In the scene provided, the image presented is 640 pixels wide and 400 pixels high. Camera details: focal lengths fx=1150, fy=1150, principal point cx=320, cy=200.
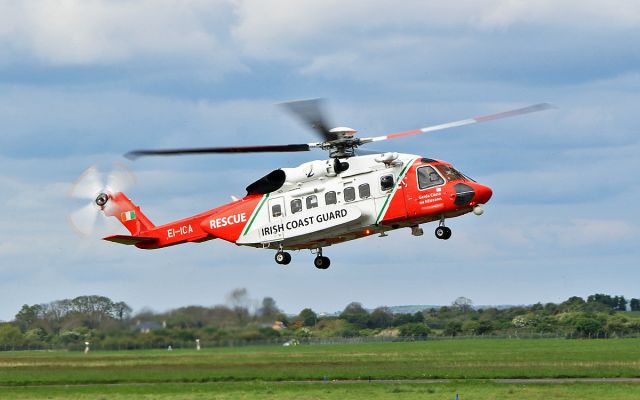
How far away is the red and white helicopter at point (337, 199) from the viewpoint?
39094 mm

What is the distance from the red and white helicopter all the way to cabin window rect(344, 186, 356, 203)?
4 cm

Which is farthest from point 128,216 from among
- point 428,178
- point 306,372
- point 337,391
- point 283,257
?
point 306,372

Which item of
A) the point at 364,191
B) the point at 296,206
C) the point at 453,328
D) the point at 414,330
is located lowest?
the point at 414,330

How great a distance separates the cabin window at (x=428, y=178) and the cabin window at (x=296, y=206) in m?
4.63

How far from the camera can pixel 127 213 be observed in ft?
155

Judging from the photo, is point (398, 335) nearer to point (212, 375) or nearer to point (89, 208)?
point (212, 375)

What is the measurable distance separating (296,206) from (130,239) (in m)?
7.59

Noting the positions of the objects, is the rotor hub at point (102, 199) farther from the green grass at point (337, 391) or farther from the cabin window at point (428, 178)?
the cabin window at point (428, 178)

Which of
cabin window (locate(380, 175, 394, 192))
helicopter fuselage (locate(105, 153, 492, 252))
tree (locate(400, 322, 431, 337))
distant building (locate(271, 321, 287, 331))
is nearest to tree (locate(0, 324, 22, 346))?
distant building (locate(271, 321, 287, 331))

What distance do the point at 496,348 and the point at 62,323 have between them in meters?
40.8

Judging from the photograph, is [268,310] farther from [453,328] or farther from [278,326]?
[453,328]

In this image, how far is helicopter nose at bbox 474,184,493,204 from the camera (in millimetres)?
38625

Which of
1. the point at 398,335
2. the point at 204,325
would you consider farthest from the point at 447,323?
the point at 204,325

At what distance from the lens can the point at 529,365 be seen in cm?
6950
